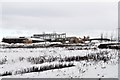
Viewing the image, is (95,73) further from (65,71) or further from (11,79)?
(11,79)

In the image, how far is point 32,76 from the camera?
495 inches

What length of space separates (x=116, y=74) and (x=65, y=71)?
2.78 meters

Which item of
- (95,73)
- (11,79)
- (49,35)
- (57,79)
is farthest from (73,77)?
(49,35)

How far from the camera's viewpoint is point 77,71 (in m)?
13.9

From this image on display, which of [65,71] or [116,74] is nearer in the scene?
[116,74]

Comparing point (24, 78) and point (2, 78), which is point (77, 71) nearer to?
point (24, 78)

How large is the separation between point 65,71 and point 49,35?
111358 millimetres

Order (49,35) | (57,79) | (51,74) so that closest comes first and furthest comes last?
(57,79)
(51,74)
(49,35)

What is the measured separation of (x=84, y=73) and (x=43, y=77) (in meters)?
2.22

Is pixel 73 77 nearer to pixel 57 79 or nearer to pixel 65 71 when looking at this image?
pixel 57 79

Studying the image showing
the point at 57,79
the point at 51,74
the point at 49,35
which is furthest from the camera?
the point at 49,35

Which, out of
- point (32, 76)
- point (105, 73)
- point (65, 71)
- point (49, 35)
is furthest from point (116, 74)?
point (49, 35)

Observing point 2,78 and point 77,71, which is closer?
point 2,78

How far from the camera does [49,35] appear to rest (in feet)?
410
